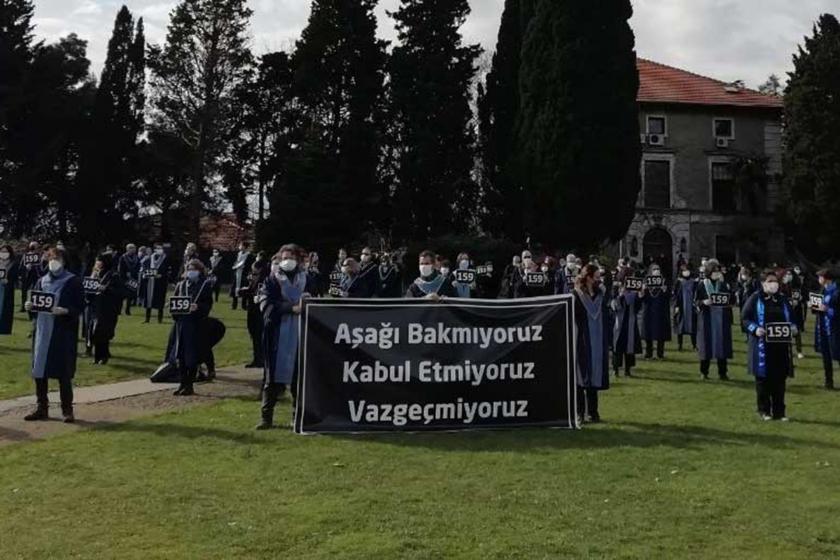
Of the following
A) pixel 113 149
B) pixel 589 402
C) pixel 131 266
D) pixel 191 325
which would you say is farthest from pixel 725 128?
pixel 191 325

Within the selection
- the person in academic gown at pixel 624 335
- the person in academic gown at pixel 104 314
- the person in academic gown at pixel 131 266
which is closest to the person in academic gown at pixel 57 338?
the person in academic gown at pixel 104 314

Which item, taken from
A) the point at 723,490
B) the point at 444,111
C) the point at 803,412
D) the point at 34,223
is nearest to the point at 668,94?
the point at 444,111

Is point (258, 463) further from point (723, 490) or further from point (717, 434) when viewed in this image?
Answer: point (717, 434)

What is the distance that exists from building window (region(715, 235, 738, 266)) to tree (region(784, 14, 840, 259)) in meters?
6.13

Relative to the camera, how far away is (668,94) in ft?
184

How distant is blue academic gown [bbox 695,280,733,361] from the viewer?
16188mm

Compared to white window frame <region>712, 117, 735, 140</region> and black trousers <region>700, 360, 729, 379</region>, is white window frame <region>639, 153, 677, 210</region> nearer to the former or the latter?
white window frame <region>712, 117, 735, 140</region>

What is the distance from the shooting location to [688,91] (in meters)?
57.1

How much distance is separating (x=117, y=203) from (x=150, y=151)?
3.74m

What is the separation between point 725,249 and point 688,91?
34.0 ft

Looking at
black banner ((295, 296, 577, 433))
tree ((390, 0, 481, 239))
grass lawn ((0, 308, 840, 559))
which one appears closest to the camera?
grass lawn ((0, 308, 840, 559))

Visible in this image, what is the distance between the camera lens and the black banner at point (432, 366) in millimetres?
10492

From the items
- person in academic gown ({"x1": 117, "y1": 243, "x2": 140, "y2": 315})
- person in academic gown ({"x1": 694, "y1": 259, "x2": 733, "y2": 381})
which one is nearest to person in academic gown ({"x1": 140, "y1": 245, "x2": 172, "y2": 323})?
person in academic gown ({"x1": 117, "y1": 243, "x2": 140, "y2": 315})

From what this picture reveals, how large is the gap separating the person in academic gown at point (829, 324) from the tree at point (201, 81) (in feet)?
135
